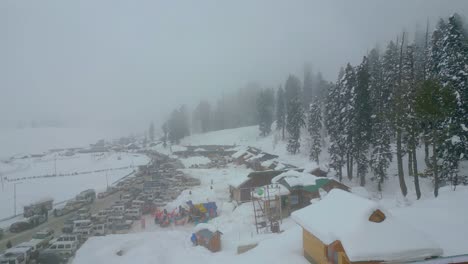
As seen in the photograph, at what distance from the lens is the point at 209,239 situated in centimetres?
2028

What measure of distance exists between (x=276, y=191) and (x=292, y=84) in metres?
53.4

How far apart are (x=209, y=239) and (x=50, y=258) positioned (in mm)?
11740

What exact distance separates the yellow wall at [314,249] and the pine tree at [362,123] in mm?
19585

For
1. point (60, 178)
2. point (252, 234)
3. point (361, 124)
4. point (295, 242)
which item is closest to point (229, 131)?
point (60, 178)

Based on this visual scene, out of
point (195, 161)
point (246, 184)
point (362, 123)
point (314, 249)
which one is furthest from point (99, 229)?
point (195, 161)

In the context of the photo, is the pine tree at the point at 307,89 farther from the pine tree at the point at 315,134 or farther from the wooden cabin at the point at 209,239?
the wooden cabin at the point at 209,239

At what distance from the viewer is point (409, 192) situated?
86.4 ft

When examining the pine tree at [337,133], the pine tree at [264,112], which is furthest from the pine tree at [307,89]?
the pine tree at [337,133]

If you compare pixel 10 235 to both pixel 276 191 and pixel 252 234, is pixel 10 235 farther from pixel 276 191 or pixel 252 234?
pixel 276 191

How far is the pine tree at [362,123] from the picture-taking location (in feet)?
99.6

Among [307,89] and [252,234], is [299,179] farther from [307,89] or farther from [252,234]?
[307,89]

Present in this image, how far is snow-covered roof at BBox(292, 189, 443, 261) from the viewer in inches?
397

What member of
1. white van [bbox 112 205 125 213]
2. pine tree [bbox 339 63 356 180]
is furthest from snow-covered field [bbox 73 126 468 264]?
pine tree [bbox 339 63 356 180]

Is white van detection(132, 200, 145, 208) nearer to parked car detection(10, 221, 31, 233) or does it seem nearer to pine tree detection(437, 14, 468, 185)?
parked car detection(10, 221, 31, 233)
